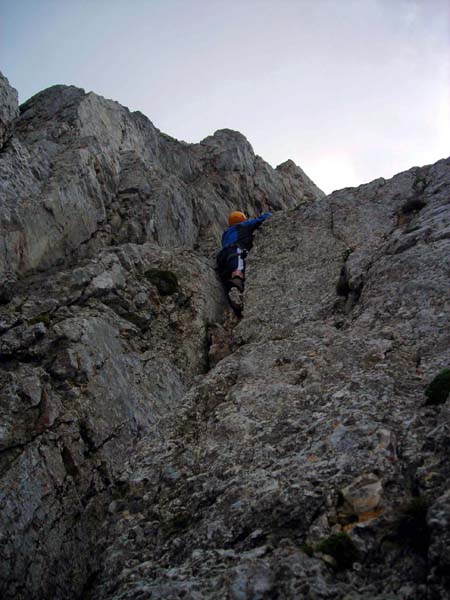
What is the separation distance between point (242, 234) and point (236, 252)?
2.09 meters

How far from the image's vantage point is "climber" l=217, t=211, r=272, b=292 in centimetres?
2483

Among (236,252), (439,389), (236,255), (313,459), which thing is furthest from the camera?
(236,252)

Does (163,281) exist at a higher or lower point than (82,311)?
higher

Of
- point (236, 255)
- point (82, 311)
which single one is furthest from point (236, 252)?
point (82, 311)

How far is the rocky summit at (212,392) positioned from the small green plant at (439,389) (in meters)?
0.08

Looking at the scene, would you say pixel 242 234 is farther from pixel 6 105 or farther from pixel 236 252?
pixel 6 105

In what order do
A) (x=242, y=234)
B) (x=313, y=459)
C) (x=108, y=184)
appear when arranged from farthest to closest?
(x=242, y=234) → (x=108, y=184) → (x=313, y=459)

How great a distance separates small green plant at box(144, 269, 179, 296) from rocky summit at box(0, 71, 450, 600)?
0.09 m

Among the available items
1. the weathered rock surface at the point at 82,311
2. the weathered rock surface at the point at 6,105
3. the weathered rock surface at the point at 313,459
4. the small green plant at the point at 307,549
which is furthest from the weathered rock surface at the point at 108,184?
the small green plant at the point at 307,549

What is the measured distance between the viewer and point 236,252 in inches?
1017

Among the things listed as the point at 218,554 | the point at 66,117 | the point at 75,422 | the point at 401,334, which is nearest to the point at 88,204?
the point at 66,117

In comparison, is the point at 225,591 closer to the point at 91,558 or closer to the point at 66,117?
the point at 91,558

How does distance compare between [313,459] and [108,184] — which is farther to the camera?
[108,184]

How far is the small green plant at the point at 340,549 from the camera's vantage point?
947cm
